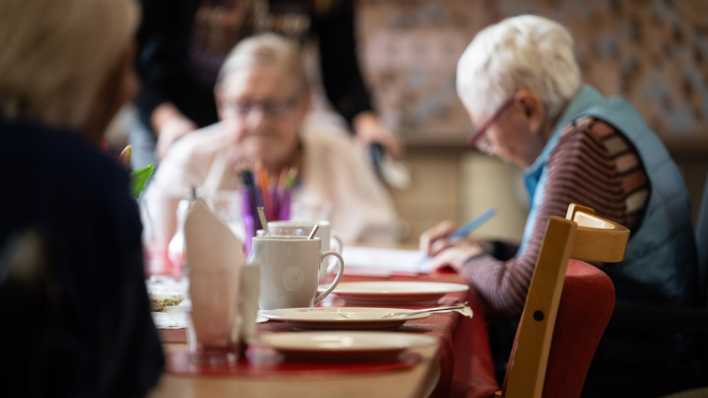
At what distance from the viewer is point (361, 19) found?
231 inches

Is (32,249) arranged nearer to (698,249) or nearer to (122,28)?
(122,28)

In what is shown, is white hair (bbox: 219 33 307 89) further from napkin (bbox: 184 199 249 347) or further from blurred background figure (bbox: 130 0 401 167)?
napkin (bbox: 184 199 249 347)

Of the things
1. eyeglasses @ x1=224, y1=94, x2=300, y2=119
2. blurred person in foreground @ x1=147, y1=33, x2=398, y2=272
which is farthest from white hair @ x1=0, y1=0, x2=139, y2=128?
eyeglasses @ x1=224, y1=94, x2=300, y2=119

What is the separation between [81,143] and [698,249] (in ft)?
5.33

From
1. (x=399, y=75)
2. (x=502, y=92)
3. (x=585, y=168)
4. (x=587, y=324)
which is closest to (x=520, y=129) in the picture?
(x=502, y=92)

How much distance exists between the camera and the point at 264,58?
135 inches

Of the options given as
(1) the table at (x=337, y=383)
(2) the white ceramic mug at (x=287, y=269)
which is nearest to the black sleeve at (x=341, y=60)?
(2) the white ceramic mug at (x=287, y=269)

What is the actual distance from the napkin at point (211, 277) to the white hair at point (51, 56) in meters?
0.26

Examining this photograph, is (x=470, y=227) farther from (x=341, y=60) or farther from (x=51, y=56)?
(x=341, y=60)

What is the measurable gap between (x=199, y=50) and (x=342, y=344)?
109 inches

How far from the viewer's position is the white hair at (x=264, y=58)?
341 cm

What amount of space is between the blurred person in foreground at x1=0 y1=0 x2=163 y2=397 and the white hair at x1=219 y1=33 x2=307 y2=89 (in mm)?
2584

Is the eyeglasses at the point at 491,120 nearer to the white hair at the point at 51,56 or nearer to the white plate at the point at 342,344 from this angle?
the white plate at the point at 342,344

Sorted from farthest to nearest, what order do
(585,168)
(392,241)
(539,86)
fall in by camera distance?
(392,241) < (539,86) < (585,168)
